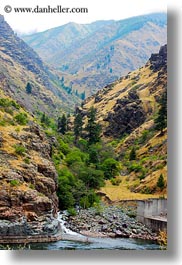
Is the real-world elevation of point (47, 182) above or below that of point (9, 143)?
below

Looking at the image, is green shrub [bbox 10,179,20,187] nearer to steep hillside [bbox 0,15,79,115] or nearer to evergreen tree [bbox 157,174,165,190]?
evergreen tree [bbox 157,174,165,190]

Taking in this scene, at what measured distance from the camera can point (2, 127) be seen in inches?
696

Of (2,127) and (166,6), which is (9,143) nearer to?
(2,127)

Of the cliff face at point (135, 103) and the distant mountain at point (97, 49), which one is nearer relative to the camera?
the cliff face at point (135, 103)

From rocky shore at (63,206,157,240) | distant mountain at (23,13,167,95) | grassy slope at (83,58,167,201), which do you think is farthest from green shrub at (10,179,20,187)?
distant mountain at (23,13,167,95)

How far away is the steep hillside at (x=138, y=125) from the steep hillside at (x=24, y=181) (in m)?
3.16

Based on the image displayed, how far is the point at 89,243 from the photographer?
10.5m

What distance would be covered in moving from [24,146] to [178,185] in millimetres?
10351

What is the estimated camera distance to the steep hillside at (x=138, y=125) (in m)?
21.0

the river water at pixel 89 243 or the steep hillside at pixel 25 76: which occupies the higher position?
the steep hillside at pixel 25 76

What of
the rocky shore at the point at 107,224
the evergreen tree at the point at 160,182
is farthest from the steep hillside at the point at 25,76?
the rocky shore at the point at 107,224

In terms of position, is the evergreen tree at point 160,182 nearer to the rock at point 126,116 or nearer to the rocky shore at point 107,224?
the rocky shore at point 107,224

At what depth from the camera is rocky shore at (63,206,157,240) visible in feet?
44.4

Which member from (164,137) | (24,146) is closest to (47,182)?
(24,146)
